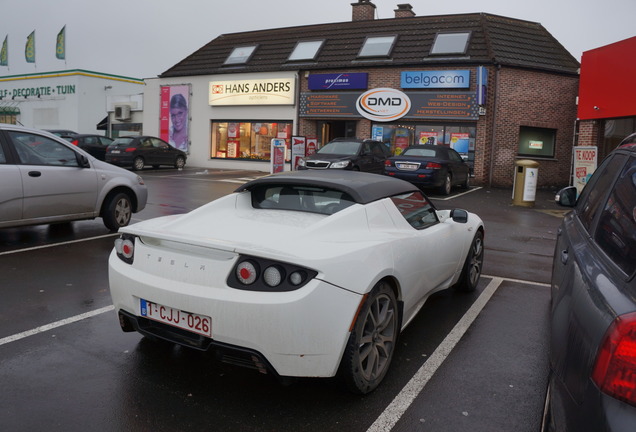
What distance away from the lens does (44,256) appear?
6.69m

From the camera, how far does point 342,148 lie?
17234 mm

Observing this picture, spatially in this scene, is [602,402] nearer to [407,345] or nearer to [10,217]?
[407,345]

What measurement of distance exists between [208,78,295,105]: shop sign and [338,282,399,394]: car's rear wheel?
22.0m

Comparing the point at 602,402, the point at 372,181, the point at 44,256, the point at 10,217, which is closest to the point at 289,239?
the point at 372,181

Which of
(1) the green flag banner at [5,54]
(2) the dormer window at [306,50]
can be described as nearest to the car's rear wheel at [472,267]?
(2) the dormer window at [306,50]

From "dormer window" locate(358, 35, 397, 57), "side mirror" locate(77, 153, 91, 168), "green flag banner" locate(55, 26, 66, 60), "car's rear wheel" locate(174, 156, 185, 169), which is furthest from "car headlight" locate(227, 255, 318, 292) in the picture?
"green flag banner" locate(55, 26, 66, 60)

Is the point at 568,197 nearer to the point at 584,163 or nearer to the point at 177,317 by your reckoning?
the point at 177,317

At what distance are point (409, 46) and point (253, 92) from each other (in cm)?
764

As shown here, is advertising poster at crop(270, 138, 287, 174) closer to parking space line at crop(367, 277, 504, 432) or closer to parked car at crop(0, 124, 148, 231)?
parked car at crop(0, 124, 148, 231)

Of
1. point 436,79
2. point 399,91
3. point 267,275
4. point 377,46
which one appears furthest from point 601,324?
point 377,46

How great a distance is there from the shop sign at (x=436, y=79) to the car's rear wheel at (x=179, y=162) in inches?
450

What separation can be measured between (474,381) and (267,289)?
162cm

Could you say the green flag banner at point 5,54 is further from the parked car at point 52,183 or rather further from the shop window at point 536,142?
the parked car at point 52,183

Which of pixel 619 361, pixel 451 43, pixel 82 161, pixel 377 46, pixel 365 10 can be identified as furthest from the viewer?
pixel 365 10
